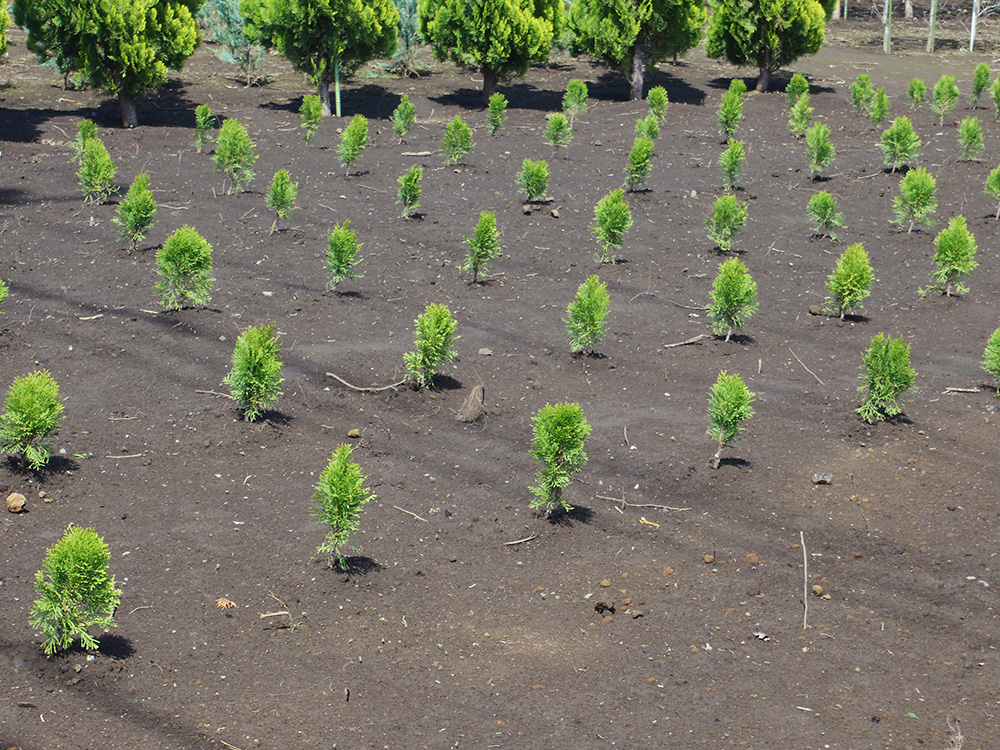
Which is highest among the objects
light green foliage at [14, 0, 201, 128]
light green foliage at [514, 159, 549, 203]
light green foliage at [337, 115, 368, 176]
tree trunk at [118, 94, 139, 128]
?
light green foliage at [14, 0, 201, 128]

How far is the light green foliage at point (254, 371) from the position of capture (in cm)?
653

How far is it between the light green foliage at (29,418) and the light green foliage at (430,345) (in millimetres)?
2379

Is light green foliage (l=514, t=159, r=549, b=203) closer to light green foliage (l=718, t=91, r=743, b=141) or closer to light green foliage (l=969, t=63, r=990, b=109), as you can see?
light green foliage (l=718, t=91, r=743, b=141)

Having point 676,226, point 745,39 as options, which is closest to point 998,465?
point 676,226

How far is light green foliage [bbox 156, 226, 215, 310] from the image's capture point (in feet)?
27.0

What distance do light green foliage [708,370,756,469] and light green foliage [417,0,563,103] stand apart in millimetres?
12891

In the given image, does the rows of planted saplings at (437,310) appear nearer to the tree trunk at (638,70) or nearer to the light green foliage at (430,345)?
the light green foliage at (430,345)

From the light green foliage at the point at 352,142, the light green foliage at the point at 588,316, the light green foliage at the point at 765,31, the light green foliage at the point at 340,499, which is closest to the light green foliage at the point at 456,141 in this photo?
the light green foliage at the point at 352,142

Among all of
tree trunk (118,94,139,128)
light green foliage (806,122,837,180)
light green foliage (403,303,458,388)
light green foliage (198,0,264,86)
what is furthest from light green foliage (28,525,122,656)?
light green foliage (198,0,264,86)

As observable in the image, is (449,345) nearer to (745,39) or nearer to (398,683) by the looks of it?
(398,683)

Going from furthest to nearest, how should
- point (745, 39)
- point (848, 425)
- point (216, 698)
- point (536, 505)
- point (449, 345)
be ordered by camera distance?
point (745, 39) → point (449, 345) → point (848, 425) → point (536, 505) → point (216, 698)

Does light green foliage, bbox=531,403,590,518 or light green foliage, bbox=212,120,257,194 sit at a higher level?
light green foliage, bbox=212,120,257,194

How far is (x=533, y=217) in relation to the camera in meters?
11.6

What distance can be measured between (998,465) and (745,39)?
14.6 meters
